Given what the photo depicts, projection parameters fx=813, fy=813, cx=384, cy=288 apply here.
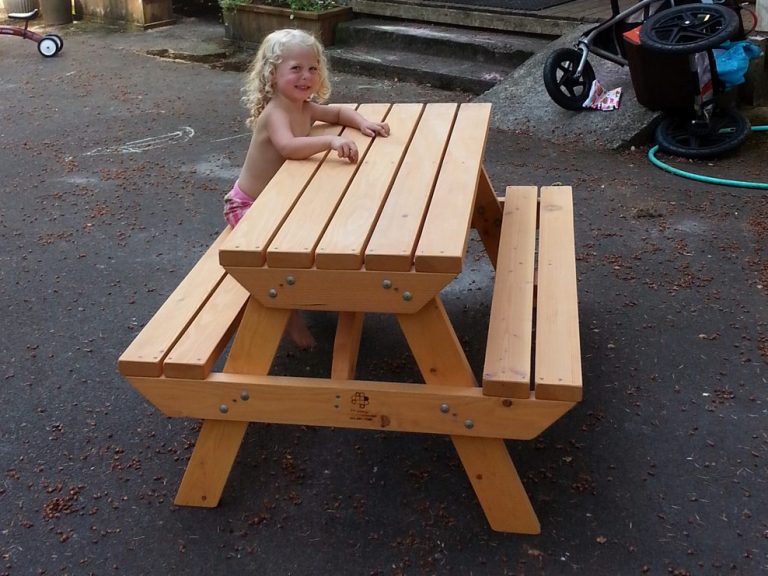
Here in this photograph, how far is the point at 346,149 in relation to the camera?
269 cm

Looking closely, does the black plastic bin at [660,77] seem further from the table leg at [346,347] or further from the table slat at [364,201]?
the table leg at [346,347]

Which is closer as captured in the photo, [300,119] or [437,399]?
[437,399]

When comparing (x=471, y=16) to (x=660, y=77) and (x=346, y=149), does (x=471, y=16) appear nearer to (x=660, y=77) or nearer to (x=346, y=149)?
(x=660, y=77)

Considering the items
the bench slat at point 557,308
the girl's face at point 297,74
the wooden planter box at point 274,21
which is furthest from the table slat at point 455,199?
the wooden planter box at point 274,21

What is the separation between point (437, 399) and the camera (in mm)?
2209

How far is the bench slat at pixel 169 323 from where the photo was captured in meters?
2.28

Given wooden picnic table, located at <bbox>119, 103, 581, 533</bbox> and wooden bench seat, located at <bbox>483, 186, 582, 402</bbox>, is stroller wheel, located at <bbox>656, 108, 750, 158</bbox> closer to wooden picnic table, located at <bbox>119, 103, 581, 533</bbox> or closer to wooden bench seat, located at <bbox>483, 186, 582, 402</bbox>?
wooden bench seat, located at <bbox>483, 186, 582, 402</bbox>

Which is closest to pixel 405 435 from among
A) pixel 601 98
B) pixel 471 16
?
pixel 601 98

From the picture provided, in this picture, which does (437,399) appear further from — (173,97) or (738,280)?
(173,97)

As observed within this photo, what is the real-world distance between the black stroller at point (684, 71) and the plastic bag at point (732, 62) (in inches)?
2.0

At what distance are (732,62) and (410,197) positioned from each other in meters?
3.45

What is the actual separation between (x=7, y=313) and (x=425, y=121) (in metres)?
2.10

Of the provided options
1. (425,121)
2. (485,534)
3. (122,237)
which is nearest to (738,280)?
(425,121)

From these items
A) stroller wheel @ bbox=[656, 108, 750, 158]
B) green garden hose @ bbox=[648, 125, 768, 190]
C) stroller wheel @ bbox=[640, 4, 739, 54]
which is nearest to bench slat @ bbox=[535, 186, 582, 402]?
green garden hose @ bbox=[648, 125, 768, 190]
